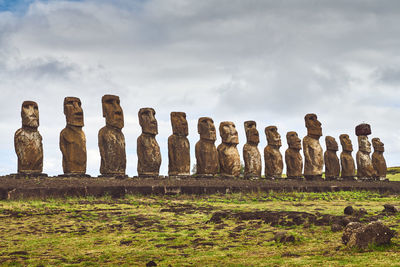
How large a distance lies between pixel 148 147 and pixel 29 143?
190 inches

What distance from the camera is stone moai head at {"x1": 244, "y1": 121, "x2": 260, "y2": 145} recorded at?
78.6ft

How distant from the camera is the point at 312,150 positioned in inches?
1030

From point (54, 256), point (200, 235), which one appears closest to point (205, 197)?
point (200, 235)

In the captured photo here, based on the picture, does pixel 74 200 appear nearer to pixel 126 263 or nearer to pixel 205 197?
pixel 205 197

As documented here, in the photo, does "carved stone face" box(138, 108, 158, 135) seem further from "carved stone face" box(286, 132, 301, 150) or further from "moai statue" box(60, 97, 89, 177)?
"carved stone face" box(286, 132, 301, 150)

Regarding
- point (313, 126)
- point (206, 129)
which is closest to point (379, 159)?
point (313, 126)

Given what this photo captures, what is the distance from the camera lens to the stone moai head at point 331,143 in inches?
1091

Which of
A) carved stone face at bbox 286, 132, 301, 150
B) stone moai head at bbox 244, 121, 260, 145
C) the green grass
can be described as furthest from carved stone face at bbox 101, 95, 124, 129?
carved stone face at bbox 286, 132, 301, 150

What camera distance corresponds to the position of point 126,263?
5910 millimetres

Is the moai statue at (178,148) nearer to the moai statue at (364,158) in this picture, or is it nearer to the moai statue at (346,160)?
the moai statue at (346,160)

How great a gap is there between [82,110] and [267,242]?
40.0ft

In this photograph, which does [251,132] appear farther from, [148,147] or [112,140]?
[112,140]

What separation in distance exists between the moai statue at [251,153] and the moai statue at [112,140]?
7.25 m

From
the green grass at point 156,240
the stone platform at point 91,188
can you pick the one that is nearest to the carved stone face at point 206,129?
the stone platform at point 91,188
